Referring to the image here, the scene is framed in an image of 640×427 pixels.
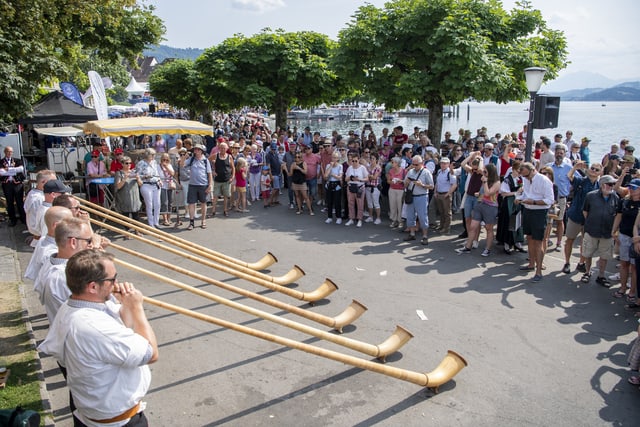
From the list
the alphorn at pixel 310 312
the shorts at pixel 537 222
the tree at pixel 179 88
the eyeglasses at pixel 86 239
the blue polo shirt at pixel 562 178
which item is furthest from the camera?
the tree at pixel 179 88

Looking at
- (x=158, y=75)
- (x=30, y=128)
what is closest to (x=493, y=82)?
(x=30, y=128)

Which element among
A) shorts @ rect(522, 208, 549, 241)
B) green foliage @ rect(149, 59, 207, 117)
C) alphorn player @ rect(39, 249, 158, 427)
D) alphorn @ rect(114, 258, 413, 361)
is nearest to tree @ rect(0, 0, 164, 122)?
alphorn @ rect(114, 258, 413, 361)

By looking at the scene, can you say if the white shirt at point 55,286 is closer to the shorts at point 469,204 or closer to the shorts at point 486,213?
the shorts at point 486,213

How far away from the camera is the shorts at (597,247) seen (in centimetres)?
837

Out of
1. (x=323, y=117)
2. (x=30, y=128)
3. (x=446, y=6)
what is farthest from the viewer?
(x=323, y=117)

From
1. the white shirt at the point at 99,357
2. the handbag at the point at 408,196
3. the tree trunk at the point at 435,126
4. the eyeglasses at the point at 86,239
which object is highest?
the tree trunk at the point at 435,126

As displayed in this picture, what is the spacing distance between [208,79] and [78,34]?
21.0 ft

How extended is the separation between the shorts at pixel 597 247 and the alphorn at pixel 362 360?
4399 mm

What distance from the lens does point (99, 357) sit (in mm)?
2998

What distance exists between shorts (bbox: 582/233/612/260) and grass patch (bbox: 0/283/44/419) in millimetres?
8254

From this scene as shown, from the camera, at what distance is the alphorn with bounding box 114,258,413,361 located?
498 cm

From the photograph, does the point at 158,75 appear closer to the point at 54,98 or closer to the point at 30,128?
the point at 30,128

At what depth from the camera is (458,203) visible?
45.3 feet

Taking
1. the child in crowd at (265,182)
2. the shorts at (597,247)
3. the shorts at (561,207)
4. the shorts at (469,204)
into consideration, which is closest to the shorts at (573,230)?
the shorts at (597,247)
